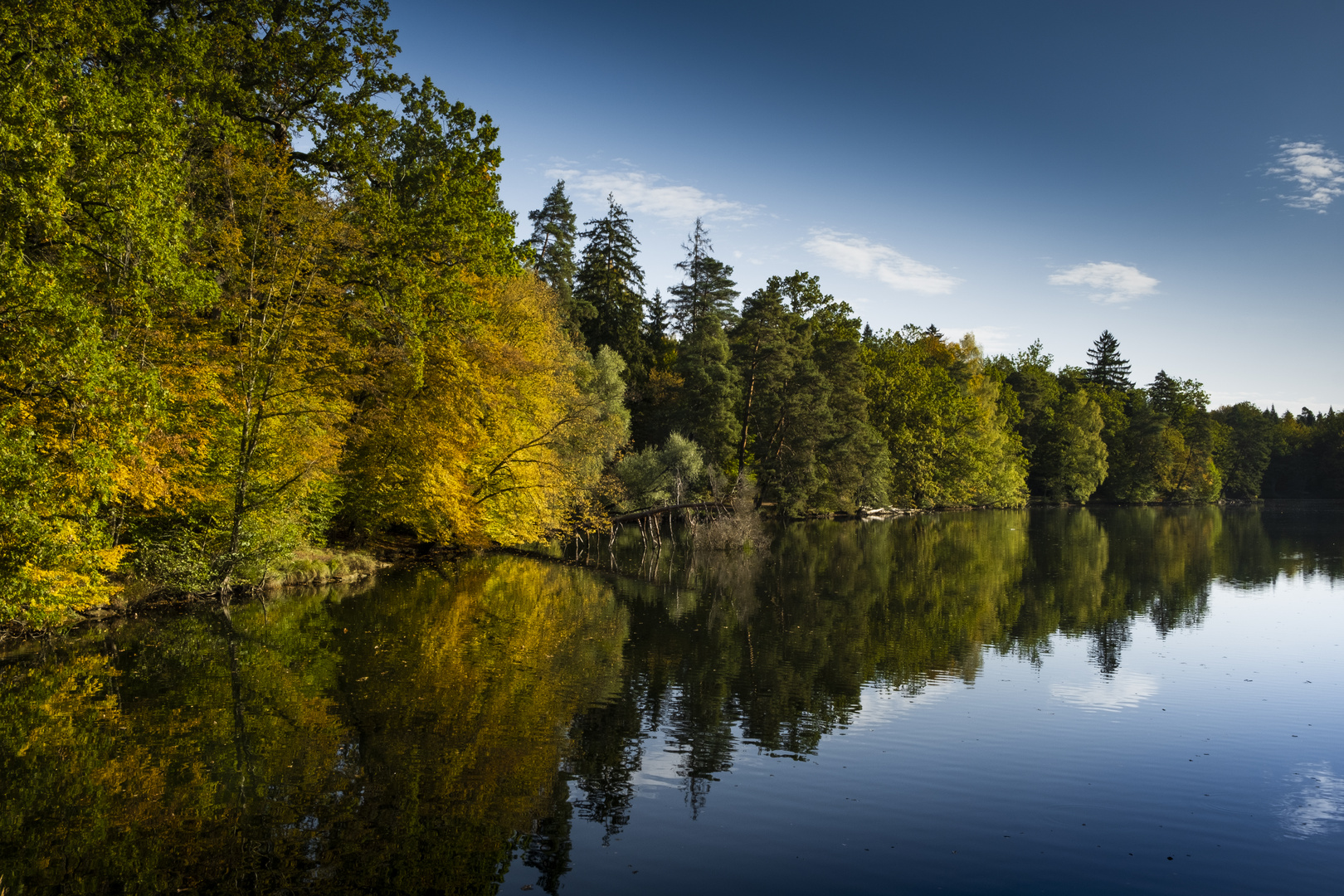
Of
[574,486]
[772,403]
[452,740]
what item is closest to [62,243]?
[452,740]

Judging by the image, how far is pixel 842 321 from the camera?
61531 mm

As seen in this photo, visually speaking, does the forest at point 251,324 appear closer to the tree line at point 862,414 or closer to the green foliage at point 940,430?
the tree line at point 862,414

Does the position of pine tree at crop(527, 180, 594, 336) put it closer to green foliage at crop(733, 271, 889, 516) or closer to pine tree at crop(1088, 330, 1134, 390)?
green foliage at crop(733, 271, 889, 516)

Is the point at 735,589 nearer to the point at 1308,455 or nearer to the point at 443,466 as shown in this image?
the point at 443,466

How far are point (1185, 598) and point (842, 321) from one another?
41090 mm

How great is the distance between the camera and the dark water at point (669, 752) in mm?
6883

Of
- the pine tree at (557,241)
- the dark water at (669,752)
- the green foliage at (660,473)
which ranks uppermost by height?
the pine tree at (557,241)

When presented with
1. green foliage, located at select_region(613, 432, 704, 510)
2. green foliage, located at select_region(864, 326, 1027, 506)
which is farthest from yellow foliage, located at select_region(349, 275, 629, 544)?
green foliage, located at select_region(864, 326, 1027, 506)

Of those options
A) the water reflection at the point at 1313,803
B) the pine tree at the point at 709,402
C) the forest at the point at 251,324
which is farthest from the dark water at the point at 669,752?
the pine tree at the point at 709,402

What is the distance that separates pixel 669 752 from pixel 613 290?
53292 mm

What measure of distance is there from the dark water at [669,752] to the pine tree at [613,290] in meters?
40.2

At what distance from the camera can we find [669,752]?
32.0 feet

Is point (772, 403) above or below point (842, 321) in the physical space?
below

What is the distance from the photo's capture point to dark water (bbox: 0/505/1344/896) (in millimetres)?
6883
